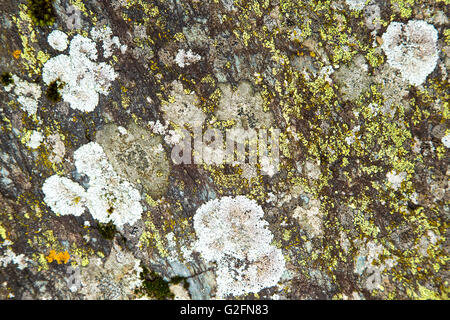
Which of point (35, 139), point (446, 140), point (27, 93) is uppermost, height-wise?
point (27, 93)

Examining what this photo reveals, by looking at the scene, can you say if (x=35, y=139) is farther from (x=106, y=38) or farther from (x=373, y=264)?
(x=373, y=264)

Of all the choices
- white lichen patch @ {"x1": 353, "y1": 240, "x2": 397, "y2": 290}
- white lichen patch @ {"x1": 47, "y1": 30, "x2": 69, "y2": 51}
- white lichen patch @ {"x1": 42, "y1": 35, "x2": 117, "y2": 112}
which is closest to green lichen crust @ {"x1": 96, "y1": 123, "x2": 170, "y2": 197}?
white lichen patch @ {"x1": 42, "y1": 35, "x2": 117, "y2": 112}

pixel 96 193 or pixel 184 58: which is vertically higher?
pixel 184 58

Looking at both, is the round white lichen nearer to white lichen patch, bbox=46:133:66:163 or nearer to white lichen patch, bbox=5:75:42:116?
white lichen patch, bbox=46:133:66:163

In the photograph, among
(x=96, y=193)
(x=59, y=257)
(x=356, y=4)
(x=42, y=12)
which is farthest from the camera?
(x=59, y=257)

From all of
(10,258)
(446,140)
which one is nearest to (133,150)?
(10,258)

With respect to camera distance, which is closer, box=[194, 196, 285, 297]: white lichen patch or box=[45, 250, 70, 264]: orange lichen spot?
box=[194, 196, 285, 297]: white lichen patch
